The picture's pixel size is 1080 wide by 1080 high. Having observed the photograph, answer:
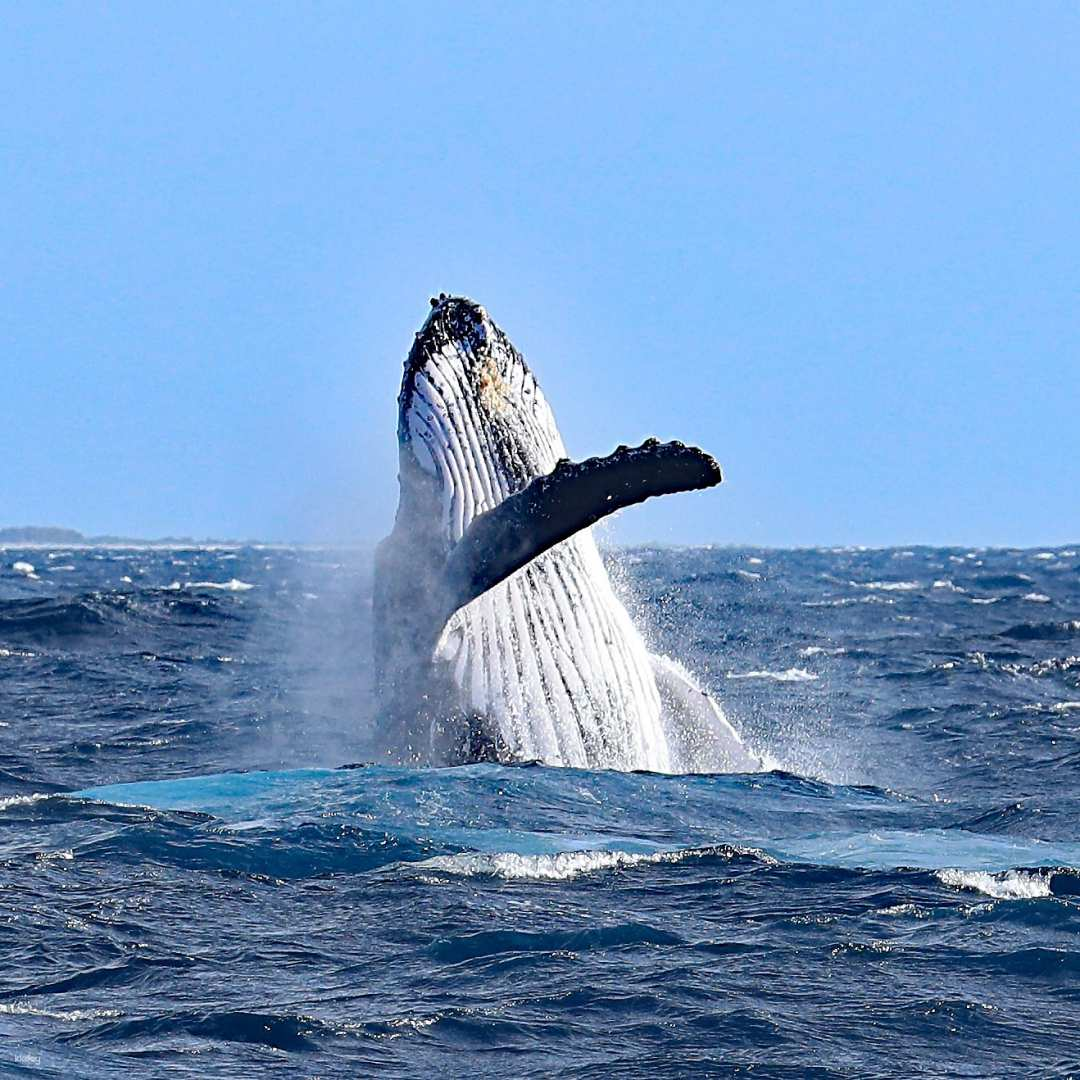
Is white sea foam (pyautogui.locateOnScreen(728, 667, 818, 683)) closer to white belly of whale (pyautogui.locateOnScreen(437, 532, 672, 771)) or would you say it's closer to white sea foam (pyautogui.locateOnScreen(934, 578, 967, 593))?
white belly of whale (pyautogui.locateOnScreen(437, 532, 672, 771))

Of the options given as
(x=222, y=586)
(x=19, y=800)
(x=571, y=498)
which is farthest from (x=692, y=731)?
(x=222, y=586)

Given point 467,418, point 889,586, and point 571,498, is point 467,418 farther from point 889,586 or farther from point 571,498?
point 889,586

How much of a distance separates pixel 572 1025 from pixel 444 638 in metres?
4.54

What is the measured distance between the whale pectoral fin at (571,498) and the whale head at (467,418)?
74cm

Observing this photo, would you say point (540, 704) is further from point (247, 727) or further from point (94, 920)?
point (247, 727)

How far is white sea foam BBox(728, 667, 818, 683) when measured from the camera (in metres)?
20.1

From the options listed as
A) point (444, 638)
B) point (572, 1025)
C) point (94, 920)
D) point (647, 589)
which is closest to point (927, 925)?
point (572, 1025)

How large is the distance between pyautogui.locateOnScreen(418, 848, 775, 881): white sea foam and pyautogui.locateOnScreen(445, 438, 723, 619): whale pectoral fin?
72.7 inches

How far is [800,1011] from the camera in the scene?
521cm

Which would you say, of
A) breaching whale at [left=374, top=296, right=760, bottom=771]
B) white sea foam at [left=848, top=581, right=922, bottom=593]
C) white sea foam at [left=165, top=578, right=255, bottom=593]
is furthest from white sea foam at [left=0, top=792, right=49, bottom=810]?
white sea foam at [left=165, top=578, right=255, bottom=593]

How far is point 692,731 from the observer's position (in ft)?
34.9

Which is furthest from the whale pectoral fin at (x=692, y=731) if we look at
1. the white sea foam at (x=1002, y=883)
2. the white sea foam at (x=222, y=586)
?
the white sea foam at (x=222, y=586)

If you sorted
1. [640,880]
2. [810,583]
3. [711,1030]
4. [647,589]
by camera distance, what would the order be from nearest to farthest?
[711,1030]
[640,880]
[647,589]
[810,583]

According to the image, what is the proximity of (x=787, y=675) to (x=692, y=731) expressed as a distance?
10.3m
